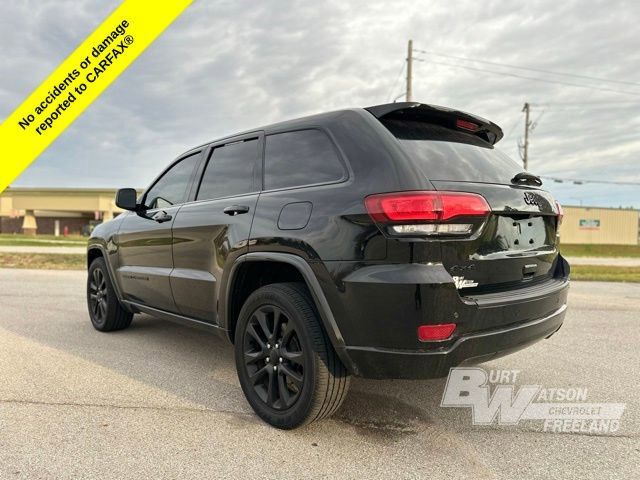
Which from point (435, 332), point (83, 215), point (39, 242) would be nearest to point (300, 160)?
point (435, 332)

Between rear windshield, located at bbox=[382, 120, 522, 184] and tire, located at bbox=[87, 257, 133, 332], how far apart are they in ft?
11.8

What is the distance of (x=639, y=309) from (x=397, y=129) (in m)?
6.35

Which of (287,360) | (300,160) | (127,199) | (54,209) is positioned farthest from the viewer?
(54,209)

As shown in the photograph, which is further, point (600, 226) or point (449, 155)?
point (600, 226)

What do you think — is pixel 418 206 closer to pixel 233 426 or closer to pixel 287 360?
pixel 287 360

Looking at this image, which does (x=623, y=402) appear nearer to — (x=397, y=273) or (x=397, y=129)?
(x=397, y=273)

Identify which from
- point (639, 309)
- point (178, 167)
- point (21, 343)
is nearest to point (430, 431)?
point (178, 167)

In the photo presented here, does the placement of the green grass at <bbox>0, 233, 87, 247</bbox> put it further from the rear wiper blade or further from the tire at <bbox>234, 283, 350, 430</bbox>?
the rear wiper blade

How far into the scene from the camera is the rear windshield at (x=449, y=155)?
8.42 ft

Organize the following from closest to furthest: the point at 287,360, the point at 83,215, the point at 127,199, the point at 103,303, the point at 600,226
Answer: the point at 287,360, the point at 127,199, the point at 103,303, the point at 83,215, the point at 600,226

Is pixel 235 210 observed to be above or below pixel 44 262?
above

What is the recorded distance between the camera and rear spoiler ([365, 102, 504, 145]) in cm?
278

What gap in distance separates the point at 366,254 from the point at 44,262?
48.5ft

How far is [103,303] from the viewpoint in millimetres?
5090
